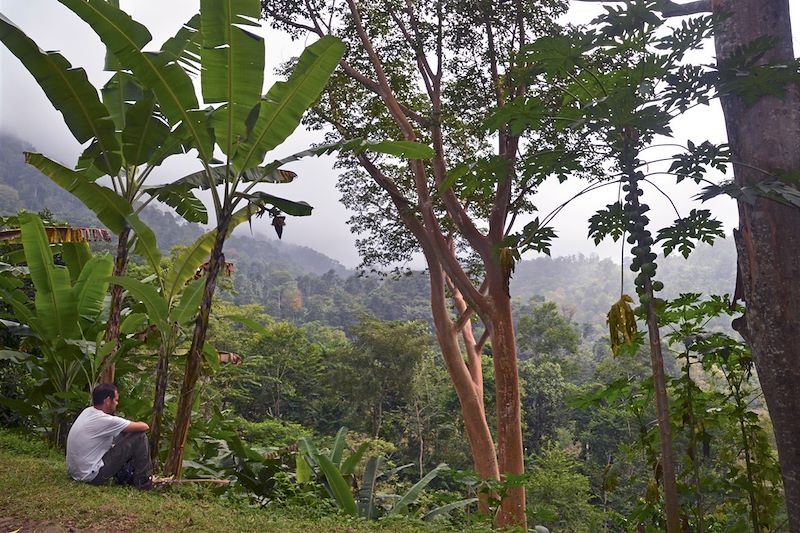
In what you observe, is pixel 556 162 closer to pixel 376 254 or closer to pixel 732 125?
pixel 732 125

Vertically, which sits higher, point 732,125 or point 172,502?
point 732,125

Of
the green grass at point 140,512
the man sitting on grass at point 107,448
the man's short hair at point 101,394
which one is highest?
the man's short hair at point 101,394

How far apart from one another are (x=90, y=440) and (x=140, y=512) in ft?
2.68

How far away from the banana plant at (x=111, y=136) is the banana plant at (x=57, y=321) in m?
0.39

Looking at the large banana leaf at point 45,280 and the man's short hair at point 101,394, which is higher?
the large banana leaf at point 45,280

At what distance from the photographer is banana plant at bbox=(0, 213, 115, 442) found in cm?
502

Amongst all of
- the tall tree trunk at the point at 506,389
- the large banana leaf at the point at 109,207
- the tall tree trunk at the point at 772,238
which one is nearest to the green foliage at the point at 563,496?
the tall tree trunk at the point at 506,389

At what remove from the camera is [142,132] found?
4.75 m

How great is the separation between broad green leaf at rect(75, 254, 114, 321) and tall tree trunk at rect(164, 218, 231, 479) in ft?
5.87

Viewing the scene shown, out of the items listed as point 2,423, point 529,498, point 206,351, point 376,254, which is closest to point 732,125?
point 206,351

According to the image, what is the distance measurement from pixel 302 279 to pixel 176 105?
212 ft

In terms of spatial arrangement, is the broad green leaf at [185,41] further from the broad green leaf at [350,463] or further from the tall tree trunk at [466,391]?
the tall tree trunk at [466,391]

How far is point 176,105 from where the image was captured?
13.7 ft

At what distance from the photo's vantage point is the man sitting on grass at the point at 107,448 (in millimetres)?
3916
